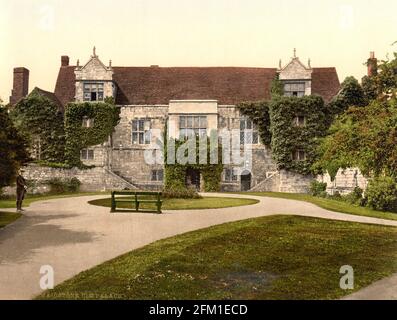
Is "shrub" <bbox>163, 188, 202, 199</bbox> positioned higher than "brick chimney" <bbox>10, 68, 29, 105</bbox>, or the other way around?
"brick chimney" <bbox>10, 68, 29, 105</bbox>

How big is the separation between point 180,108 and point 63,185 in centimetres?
1110

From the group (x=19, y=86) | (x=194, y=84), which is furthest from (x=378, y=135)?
(x=19, y=86)

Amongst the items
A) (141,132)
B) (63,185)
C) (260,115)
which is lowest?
(63,185)

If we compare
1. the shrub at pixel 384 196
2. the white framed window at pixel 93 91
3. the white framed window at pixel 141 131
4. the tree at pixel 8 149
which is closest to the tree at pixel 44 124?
the white framed window at pixel 93 91

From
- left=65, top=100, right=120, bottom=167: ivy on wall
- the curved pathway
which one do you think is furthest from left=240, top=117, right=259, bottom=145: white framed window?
the curved pathway

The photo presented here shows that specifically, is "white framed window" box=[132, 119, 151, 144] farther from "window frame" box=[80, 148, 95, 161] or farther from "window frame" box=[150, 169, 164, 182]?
"window frame" box=[80, 148, 95, 161]

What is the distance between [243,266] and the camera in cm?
951

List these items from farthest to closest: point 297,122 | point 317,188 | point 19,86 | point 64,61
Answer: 1. point 64,61
2. point 19,86
3. point 297,122
4. point 317,188

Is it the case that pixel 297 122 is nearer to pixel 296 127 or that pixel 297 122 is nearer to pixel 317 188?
pixel 296 127

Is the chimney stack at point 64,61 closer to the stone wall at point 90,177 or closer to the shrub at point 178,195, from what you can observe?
→ the stone wall at point 90,177

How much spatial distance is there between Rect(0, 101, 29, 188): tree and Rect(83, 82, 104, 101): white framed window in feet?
68.7

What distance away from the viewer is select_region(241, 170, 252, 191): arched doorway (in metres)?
34.7

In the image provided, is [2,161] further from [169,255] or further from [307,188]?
[307,188]
